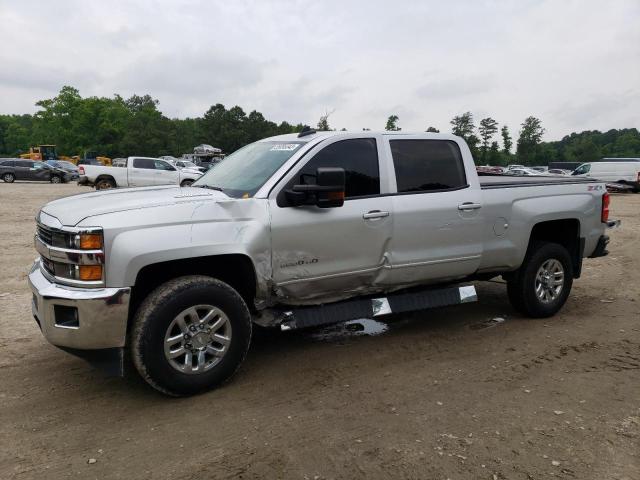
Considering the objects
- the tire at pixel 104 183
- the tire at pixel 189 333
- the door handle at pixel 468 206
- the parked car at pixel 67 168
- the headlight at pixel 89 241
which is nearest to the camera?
the headlight at pixel 89 241

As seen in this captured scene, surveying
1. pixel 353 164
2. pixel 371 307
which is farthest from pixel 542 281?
pixel 353 164

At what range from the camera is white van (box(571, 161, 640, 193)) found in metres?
27.0

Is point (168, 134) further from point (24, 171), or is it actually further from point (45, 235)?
point (45, 235)

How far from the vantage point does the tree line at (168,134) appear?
78938mm

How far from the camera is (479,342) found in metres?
5.02

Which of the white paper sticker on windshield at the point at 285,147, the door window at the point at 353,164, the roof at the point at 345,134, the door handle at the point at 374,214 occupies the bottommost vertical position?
the door handle at the point at 374,214

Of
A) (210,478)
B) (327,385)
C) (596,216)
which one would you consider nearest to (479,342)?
(327,385)

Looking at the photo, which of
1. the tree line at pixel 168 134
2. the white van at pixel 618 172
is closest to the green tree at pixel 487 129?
the tree line at pixel 168 134

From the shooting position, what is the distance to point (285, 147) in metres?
4.58

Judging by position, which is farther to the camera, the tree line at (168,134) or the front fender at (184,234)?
the tree line at (168,134)

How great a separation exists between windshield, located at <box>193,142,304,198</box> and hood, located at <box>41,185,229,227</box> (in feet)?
0.64

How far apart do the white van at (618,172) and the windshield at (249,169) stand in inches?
1044

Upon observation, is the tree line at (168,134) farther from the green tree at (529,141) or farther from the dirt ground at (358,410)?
the dirt ground at (358,410)

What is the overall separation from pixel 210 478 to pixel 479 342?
304cm
